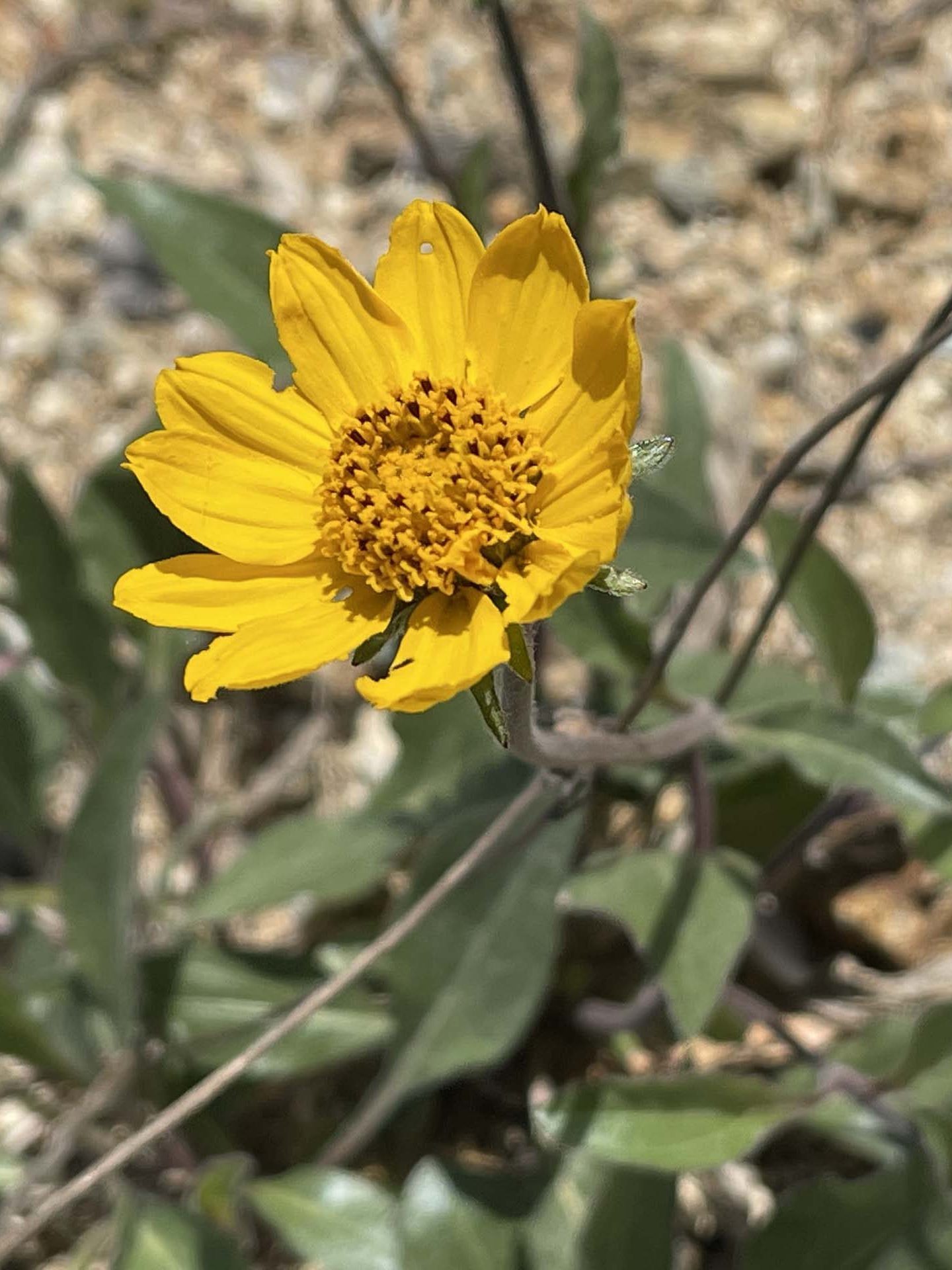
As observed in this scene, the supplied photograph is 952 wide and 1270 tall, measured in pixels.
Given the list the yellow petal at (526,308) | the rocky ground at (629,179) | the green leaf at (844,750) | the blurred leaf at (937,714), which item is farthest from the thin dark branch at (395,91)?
the blurred leaf at (937,714)

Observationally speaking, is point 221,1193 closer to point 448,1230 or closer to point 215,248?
point 448,1230

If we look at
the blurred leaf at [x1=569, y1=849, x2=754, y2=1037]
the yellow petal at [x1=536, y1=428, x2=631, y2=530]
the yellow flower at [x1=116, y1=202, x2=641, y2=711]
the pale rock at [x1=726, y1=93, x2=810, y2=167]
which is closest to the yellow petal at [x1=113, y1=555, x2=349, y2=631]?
the yellow flower at [x1=116, y1=202, x2=641, y2=711]

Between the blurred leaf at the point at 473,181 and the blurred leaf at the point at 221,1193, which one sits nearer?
the blurred leaf at the point at 221,1193

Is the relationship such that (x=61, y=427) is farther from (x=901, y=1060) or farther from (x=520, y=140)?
(x=901, y=1060)

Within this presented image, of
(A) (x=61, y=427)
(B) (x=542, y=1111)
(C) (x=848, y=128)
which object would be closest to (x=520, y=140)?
(C) (x=848, y=128)

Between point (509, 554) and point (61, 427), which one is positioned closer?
point (509, 554)

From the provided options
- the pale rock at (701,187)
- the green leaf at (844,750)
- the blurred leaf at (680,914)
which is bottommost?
the blurred leaf at (680,914)

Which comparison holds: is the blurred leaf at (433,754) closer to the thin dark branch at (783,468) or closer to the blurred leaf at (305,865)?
the blurred leaf at (305,865)
